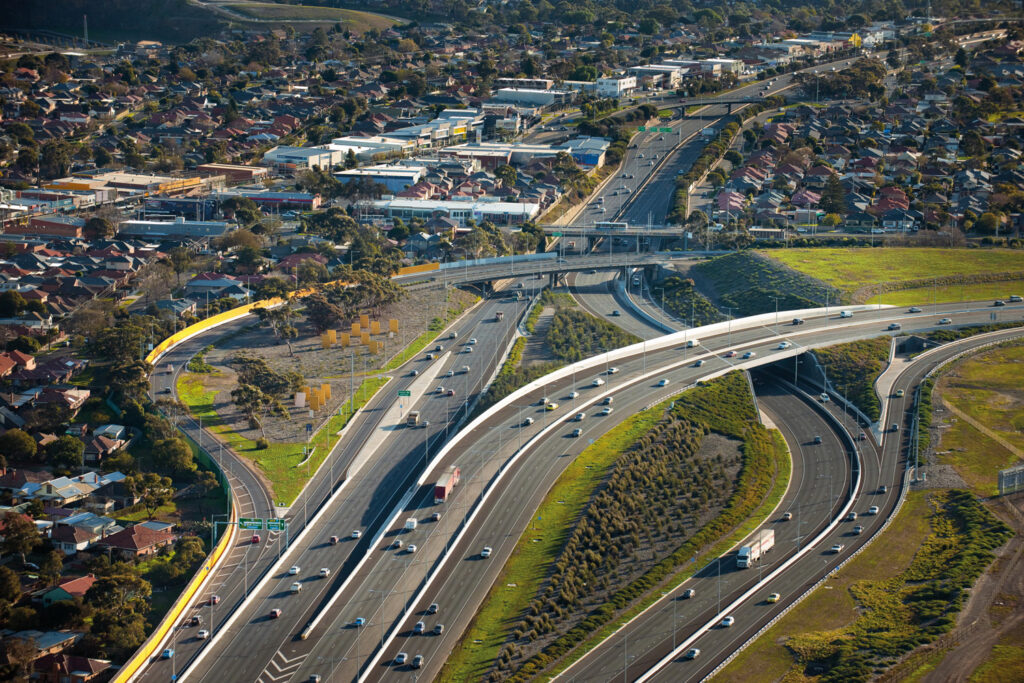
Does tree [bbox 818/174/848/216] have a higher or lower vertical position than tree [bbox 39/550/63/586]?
higher

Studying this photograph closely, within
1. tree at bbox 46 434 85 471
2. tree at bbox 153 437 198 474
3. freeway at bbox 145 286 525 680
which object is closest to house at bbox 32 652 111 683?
freeway at bbox 145 286 525 680

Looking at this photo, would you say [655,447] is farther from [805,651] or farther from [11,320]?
[11,320]

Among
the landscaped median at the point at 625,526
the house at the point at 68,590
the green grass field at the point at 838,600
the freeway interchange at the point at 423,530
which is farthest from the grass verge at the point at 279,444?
the green grass field at the point at 838,600

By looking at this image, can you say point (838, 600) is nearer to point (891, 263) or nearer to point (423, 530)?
point (423, 530)

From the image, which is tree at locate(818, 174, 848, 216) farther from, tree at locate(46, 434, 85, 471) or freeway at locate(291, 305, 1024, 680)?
tree at locate(46, 434, 85, 471)

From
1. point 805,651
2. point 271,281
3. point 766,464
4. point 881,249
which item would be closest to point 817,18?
point 881,249
